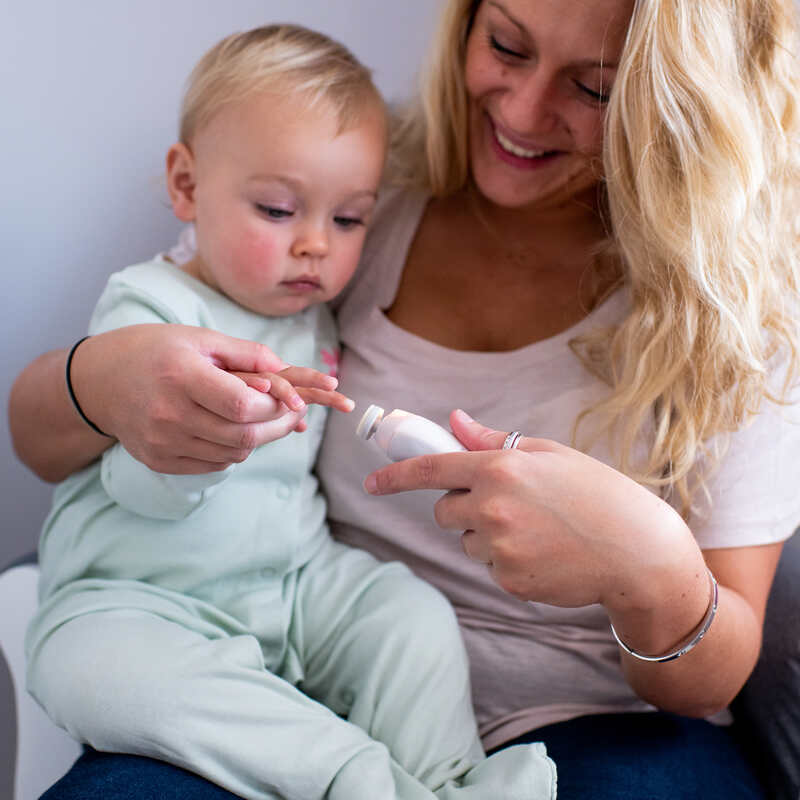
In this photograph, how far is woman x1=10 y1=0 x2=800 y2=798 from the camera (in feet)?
2.90

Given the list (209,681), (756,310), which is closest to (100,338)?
(209,681)

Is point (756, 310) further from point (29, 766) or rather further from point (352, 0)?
point (29, 766)

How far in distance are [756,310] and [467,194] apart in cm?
55

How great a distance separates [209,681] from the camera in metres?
0.99

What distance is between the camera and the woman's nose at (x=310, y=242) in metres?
1.18

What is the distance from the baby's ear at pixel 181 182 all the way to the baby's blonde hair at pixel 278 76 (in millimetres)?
23

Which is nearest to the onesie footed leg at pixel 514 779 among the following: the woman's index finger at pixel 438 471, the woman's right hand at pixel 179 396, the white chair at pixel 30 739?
the woman's index finger at pixel 438 471

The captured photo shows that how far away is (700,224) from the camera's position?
41.8 inches

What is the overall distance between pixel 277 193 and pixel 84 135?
1.96 feet

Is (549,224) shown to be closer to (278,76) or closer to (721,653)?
(278,76)

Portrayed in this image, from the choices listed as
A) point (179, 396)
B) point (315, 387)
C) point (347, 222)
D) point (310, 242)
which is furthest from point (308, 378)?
point (347, 222)

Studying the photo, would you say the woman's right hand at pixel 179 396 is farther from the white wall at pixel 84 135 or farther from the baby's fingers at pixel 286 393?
the white wall at pixel 84 135

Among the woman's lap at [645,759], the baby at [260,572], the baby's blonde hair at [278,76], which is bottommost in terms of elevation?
the woman's lap at [645,759]

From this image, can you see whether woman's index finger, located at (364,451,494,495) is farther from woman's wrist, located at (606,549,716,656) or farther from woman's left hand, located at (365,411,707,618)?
woman's wrist, located at (606,549,716,656)
